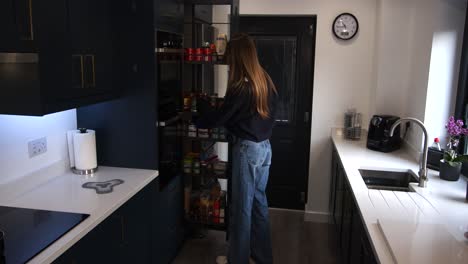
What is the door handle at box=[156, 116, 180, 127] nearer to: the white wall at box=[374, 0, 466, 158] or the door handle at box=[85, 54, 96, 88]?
the door handle at box=[85, 54, 96, 88]

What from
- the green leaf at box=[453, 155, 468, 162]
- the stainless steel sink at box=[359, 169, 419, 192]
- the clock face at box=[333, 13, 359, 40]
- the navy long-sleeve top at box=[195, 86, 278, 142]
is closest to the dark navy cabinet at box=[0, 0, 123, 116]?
the navy long-sleeve top at box=[195, 86, 278, 142]

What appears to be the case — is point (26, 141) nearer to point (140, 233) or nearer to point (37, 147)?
point (37, 147)

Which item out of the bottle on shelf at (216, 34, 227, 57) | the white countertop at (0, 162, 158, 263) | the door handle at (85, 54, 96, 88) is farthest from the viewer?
the bottle on shelf at (216, 34, 227, 57)

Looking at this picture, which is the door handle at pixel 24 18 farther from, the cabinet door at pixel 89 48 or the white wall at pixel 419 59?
the white wall at pixel 419 59

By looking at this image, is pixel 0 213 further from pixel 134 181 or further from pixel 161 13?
pixel 161 13

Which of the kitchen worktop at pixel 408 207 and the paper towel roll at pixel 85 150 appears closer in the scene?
the kitchen worktop at pixel 408 207

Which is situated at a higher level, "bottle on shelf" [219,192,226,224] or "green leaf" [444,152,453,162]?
"green leaf" [444,152,453,162]

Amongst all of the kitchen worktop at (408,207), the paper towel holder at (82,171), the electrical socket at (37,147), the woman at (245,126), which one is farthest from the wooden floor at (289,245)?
the electrical socket at (37,147)

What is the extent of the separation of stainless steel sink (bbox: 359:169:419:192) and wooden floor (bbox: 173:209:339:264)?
860mm

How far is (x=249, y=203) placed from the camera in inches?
110

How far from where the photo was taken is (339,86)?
3850 millimetres

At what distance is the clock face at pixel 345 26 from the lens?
3.72 m

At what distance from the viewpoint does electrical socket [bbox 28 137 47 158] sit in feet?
7.27

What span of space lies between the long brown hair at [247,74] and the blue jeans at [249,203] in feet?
0.92
